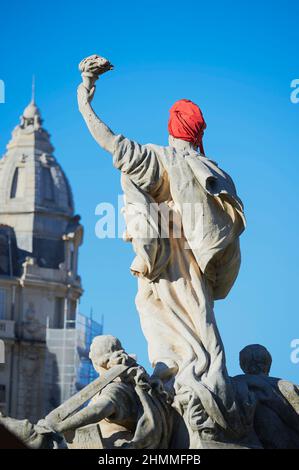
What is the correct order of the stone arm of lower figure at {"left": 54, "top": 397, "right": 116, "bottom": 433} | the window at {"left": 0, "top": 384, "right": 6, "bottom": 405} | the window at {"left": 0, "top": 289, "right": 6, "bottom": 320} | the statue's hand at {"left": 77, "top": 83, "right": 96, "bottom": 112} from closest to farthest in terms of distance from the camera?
the stone arm of lower figure at {"left": 54, "top": 397, "right": 116, "bottom": 433} < the statue's hand at {"left": 77, "top": 83, "right": 96, "bottom": 112} < the window at {"left": 0, "top": 384, "right": 6, "bottom": 405} < the window at {"left": 0, "top": 289, "right": 6, "bottom": 320}

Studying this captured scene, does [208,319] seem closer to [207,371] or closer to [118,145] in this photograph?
[207,371]

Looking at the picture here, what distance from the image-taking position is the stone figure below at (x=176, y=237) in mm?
18828

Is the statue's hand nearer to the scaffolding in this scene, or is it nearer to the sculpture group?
the sculpture group

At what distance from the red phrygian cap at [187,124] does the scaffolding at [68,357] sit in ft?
224

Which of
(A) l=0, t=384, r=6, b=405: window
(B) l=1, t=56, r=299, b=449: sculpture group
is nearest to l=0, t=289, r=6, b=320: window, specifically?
(A) l=0, t=384, r=6, b=405: window

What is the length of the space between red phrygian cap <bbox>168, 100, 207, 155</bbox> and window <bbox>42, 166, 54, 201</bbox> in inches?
2953

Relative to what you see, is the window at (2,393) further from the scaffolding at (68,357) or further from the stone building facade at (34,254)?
the scaffolding at (68,357)

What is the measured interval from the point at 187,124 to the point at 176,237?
1.30 metres

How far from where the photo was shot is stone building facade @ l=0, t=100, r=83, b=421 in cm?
9194

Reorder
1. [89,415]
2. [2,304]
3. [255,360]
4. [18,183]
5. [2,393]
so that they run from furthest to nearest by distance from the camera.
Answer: [18,183]
[2,304]
[2,393]
[255,360]
[89,415]

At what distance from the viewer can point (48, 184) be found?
312 feet

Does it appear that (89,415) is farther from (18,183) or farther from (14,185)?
(14,185)

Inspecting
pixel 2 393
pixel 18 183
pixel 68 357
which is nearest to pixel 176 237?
pixel 2 393

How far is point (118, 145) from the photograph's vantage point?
19094 millimetres
